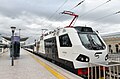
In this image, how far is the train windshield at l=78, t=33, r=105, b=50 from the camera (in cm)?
859

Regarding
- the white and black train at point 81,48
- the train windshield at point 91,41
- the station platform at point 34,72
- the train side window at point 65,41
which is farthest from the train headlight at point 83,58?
the train side window at point 65,41

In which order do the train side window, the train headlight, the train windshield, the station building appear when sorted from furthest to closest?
the station building → the train side window → the train windshield → the train headlight

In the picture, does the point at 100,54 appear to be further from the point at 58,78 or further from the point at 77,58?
the point at 58,78

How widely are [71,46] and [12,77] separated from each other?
3.22 m

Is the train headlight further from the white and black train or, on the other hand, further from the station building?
the station building

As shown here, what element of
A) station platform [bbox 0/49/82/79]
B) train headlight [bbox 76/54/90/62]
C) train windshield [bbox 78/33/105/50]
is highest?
train windshield [bbox 78/33/105/50]

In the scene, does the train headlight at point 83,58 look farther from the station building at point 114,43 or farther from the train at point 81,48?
the station building at point 114,43

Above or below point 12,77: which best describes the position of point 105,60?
above

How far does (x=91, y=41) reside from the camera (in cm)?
889

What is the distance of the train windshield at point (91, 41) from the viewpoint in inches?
338

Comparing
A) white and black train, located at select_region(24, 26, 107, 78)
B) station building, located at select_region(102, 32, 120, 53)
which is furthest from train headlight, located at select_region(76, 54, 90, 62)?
station building, located at select_region(102, 32, 120, 53)

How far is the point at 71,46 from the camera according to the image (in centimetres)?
889

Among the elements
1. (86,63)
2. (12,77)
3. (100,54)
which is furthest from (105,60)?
(12,77)

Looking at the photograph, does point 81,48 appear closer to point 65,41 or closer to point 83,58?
point 83,58
